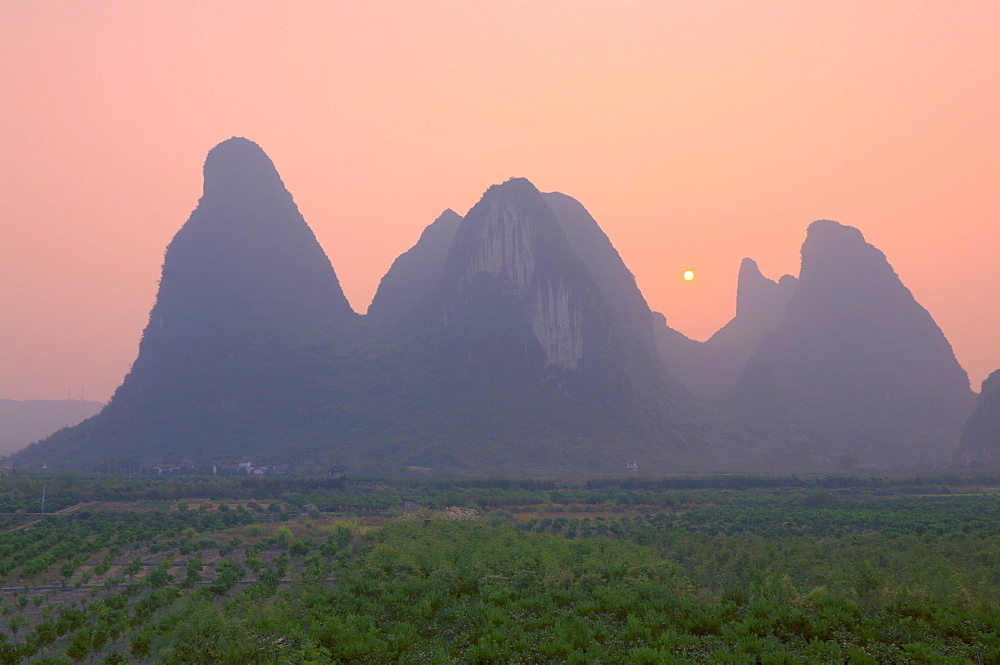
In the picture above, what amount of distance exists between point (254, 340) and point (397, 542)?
15294 cm

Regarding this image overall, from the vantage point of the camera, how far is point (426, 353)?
184 meters

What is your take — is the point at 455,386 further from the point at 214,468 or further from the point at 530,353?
the point at 214,468

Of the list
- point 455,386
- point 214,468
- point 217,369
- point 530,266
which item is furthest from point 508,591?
point 217,369

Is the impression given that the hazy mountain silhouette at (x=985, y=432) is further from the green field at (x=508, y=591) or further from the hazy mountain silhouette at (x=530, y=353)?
the green field at (x=508, y=591)

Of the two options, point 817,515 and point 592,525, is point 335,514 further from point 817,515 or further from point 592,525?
point 817,515

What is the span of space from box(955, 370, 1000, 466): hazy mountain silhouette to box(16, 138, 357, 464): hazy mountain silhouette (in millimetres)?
125041

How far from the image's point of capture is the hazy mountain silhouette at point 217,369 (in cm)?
16100

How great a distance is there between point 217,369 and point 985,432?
15622 cm

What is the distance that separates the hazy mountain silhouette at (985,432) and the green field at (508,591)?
91.9m

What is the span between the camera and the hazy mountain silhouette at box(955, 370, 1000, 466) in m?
136

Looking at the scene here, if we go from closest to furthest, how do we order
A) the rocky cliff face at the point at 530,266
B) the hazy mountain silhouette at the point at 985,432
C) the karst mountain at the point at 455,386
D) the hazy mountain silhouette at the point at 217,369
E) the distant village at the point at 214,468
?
the distant village at the point at 214,468, the hazy mountain silhouette at the point at 985,432, the karst mountain at the point at 455,386, the hazy mountain silhouette at the point at 217,369, the rocky cliff face at the point at 530,266

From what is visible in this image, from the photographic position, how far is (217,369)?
17888 cm

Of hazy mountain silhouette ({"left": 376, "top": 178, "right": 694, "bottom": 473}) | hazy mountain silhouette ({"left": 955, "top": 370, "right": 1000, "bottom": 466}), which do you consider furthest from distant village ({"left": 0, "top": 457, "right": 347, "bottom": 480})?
hazy mountain silhouette ({"left": 955, "top": 370, "right": 1000, "bottom": 466})

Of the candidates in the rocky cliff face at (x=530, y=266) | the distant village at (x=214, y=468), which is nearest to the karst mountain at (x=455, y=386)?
the rocky cliff face at (x=530, y=266)
